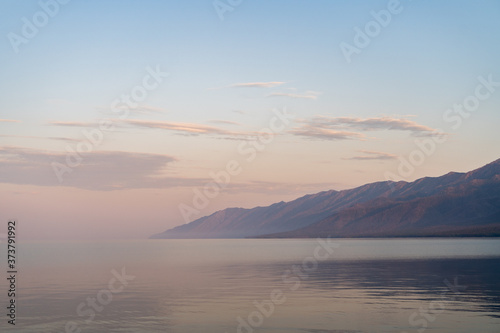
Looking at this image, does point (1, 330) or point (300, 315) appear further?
point (300, 315)

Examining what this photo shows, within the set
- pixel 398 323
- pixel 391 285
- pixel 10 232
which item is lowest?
pixel 398 323

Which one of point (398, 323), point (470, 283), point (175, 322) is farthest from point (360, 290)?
point (175, 322)

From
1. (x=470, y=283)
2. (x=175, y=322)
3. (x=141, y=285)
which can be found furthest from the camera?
(x=141, y=285)

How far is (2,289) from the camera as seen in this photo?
61.2m

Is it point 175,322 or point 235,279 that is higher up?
point 235,279

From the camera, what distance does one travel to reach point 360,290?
55.6 meters

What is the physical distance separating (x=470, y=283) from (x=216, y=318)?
105ft

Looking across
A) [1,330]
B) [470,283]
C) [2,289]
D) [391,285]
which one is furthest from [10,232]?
[470,283]

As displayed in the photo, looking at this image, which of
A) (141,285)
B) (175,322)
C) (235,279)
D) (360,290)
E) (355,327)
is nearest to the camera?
(355,327)

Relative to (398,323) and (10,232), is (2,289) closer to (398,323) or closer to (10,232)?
(10,232)

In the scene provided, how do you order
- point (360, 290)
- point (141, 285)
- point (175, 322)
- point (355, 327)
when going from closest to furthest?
point (355, 327)
point (175, 322)
point (360, 290)
point (141, 285)

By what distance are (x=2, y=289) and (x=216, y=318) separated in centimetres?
3198

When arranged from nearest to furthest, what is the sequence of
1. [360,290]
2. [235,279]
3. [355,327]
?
[355,327]
[360,290]
[235,279]

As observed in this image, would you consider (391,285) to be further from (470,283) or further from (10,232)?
(10,232)
